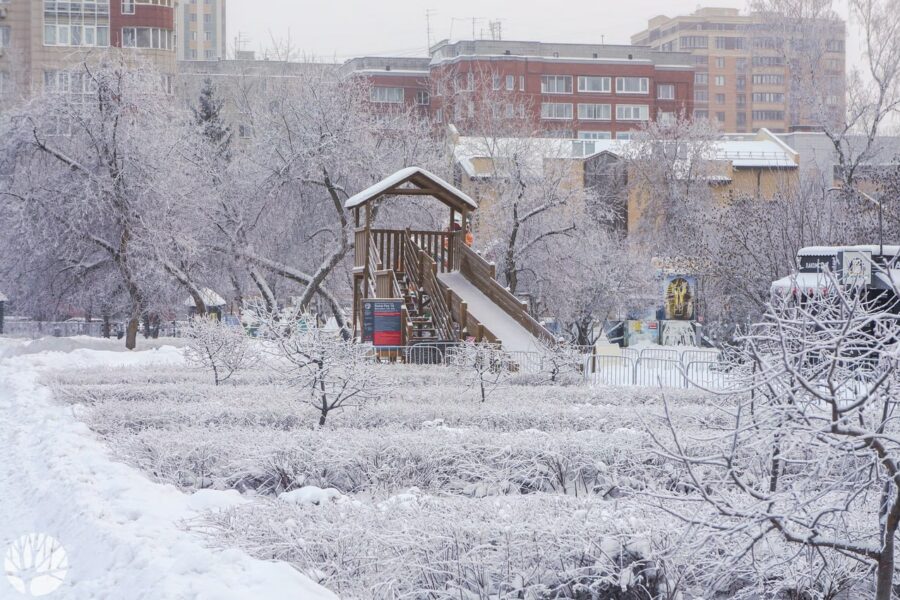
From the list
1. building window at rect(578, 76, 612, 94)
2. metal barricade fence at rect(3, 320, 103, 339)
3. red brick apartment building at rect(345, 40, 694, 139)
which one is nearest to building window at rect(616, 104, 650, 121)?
red brick apartment building at rect(345, 40, 694, 139)

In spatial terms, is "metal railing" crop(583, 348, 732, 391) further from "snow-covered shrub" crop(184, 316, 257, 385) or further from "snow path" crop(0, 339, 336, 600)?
"snow path" crop(0, 339, 336, 600)

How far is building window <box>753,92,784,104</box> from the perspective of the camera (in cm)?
14650

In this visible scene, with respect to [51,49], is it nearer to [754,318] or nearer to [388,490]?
[754,318]

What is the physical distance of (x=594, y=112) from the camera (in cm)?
9775


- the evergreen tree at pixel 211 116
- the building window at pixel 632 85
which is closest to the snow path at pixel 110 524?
the evergreen tree at pixel 211 116

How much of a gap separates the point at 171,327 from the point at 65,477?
128 ft

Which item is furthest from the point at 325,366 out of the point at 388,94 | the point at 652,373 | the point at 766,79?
the point at 766,79

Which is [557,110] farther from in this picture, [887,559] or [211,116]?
[887,559]

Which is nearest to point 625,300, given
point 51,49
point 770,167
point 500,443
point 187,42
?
point 770,167

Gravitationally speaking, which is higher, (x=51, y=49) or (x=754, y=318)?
(x=51, y=49)

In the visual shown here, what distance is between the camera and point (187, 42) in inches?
6422

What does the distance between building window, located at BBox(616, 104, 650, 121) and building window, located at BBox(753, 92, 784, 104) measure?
53.5 meters

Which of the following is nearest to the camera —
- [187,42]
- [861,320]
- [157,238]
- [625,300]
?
[861,320]

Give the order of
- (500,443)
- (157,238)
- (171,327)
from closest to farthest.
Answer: (500,443)
(157,238)
(171,327)
